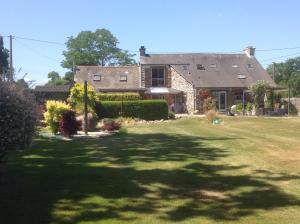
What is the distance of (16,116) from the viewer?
8.62 metres

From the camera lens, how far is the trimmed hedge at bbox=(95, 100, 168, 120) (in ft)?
113

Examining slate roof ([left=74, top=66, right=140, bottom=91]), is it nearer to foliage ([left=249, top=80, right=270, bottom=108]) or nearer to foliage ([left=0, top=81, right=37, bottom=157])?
foliage ([left=249, top=80, right=270, bottom=108])

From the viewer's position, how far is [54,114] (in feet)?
63.1

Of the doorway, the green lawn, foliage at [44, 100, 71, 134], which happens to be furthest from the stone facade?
the green lawn

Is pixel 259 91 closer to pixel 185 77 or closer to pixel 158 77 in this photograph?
pixel 185 77

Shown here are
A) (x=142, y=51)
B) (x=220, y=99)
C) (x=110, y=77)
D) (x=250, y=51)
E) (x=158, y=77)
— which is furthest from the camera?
(x=250, y=51)

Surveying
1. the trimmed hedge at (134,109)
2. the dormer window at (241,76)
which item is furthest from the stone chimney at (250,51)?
the trimmed hedge at (134,109)

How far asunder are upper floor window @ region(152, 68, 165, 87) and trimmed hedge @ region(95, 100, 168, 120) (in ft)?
39.4

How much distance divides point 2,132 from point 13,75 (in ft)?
8.50

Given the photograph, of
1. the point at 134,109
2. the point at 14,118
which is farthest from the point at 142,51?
the point at 14,118

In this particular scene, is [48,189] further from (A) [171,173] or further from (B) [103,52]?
(B) [103,52]

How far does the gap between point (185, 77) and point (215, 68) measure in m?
4.48

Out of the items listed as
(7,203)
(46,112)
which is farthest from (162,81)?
(7,203)

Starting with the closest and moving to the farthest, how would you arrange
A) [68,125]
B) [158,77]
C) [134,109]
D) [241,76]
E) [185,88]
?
[68,125]
[134,109]
[185,88]
[241,76]
[158,77]
